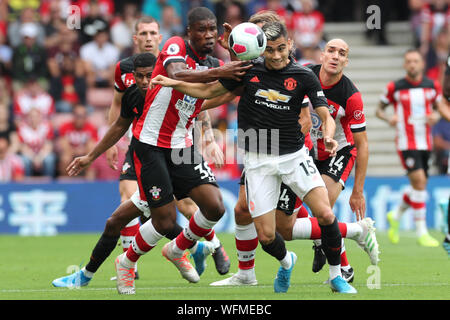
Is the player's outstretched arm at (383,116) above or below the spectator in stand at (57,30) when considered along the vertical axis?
below

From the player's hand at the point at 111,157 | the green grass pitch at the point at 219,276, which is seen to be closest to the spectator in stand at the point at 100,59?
the green grass pitch at the point at 219,276

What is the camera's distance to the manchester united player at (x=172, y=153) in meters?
7.95

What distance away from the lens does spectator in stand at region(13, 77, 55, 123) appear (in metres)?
17.4

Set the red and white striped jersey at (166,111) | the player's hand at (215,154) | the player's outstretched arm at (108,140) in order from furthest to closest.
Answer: the player's hand at (215,154) < the player's outstretched arm at (108,140) < the red and white striped jersey at (166,111)

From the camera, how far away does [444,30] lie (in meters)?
19.4

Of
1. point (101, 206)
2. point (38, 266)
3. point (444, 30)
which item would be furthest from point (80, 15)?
point (38, 266)

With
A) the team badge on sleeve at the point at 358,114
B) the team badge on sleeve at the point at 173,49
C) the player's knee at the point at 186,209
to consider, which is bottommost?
the player's knee at the point at 186,209

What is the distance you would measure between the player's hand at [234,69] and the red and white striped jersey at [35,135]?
986cm

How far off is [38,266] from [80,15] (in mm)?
9291

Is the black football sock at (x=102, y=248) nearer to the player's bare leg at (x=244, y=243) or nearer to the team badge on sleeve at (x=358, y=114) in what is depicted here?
the player's bare leg at (x=244, y=243)

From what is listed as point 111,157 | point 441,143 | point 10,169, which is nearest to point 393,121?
point 441,143

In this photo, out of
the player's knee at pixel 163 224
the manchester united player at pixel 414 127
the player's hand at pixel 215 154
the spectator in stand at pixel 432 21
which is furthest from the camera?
the spectator in stand at pixel 432 21

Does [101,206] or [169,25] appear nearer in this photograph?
[101,206]

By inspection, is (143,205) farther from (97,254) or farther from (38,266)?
(38,266)
